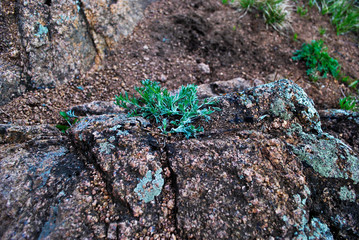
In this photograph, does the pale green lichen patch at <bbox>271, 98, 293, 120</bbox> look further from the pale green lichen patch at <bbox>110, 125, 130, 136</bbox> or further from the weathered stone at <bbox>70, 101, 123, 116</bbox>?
the weathered stone at <bbox>70, 101, 123, 116</bbox>

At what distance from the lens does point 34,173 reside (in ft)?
5.52

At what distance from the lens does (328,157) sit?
1868 mm

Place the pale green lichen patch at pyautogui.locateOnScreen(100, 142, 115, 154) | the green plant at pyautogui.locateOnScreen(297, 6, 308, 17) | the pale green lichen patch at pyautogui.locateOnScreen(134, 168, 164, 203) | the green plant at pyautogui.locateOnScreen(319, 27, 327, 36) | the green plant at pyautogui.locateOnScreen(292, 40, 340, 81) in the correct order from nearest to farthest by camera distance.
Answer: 1. the pale green lichen patch at pyautogui.locateOnScreen(134, 168, 164, 203)
2. the pale green lichen patch at pyautogui.locateOnScreen(100, 142, 115, 154)
3. the green plant at pyautogui.locateOnScreen(292, 40, 340, 81)
4. the green plant at pyautogui.locateOnScreen(319, 27, 327, 36)
5. the green plant at pyautogui.locateOnScreen(297, 6, 308, 17)

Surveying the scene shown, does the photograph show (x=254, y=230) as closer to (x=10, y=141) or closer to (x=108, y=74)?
(x=10, y=141)

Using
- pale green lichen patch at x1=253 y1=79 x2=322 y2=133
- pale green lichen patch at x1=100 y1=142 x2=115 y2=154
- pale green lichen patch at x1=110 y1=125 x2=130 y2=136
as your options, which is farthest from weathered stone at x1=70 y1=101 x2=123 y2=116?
pale green lichen patch at x1=253 y1=79 x2=322 y2=133

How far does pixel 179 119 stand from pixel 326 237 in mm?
1318

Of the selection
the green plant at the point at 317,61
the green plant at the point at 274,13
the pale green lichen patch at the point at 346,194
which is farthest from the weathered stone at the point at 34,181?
the green plant at the point at 274,13

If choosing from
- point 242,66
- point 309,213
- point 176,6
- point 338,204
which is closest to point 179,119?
point 309,213

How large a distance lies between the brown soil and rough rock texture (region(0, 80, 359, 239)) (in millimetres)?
1257

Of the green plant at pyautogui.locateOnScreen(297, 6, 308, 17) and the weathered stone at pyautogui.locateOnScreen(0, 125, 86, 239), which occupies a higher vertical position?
the green plant at pyautogui.locateOnScreen(297, 6, 308, 17)

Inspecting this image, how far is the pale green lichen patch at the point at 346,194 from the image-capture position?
1721 mm

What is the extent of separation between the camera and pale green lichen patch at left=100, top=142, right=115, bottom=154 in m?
1.79

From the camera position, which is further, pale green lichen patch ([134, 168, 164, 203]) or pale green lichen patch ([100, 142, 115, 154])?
pale green lichen patch ([100, 142, 115, 154])

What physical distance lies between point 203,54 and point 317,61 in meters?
1.79
